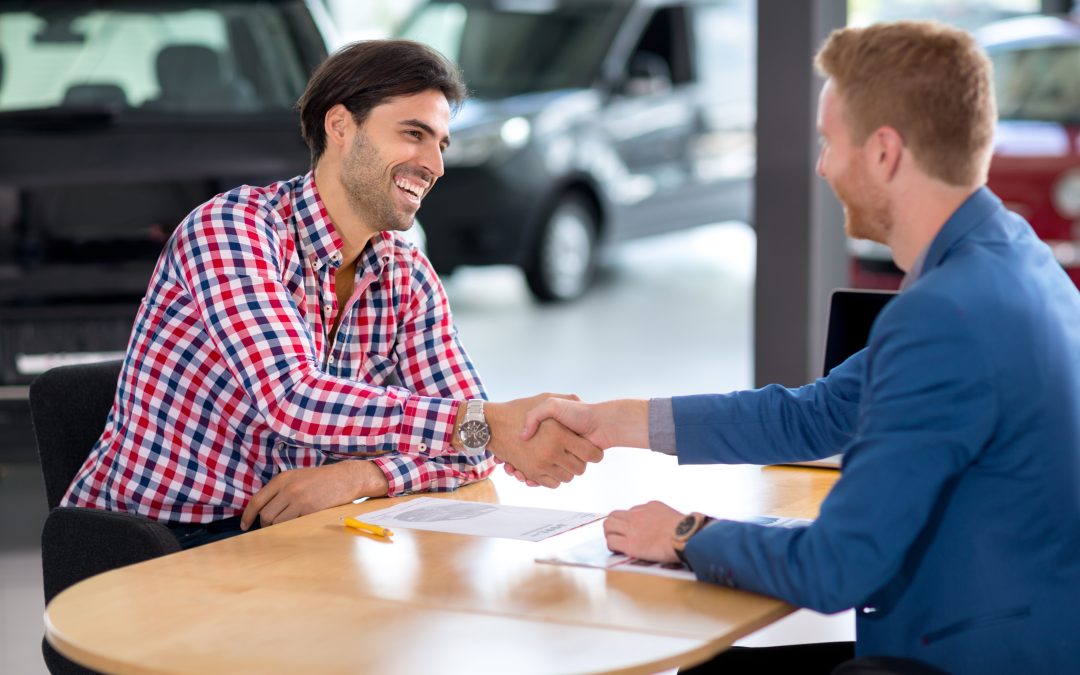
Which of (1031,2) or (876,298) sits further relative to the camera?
(1031,2)

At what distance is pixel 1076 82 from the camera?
702 cm

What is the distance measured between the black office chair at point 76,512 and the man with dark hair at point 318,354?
7 cm

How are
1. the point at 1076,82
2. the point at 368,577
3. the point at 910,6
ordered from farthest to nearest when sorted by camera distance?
the point at 910,6
the point at 1076,82
the point at 368,577

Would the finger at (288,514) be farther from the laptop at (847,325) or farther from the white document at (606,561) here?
the laptop at (847,325)

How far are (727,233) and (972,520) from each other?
35.5 ft

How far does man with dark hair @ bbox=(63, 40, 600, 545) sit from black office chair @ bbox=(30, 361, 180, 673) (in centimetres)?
7

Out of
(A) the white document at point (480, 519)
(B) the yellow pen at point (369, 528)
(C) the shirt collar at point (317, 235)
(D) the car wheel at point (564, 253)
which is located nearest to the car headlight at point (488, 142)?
A: (D) the car wheel at point (564, 253)

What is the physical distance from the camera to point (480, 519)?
7.53ft

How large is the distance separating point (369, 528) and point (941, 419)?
877mm

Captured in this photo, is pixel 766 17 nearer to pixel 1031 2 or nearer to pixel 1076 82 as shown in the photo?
pixel 1076 82

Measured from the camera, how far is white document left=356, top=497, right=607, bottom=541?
7.23 ft

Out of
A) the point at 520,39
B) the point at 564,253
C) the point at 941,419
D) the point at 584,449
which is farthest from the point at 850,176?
the point at 520,39

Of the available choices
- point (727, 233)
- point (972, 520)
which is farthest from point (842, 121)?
point (727, 233)

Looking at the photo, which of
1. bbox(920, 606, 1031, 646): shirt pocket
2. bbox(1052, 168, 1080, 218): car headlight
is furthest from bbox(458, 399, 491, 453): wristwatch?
bbox(1052, 168, 1080, 218): car headlight
